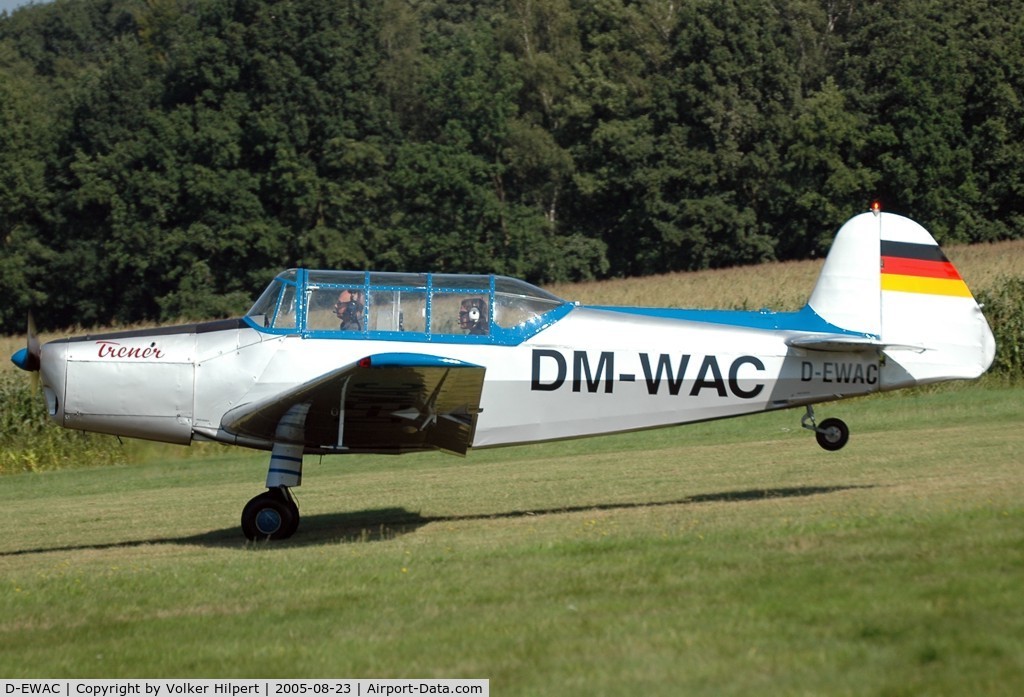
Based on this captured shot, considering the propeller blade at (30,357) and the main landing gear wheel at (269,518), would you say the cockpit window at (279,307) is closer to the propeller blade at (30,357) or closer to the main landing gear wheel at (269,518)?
the main landing gear wheel at (269,518)

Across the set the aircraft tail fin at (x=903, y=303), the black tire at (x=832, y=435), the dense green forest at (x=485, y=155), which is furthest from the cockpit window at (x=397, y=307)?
the dense green forest at (x=485, y=155)

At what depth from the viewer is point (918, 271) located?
10750 mm

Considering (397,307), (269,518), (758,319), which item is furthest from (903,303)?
(269,518)

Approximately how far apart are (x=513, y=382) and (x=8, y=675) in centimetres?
486

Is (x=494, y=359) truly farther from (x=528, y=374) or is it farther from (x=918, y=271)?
(x=918, y=271)

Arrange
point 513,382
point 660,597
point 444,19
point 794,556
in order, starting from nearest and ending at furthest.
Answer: point 660,597, point 794,556, point 513,382, point 444,19

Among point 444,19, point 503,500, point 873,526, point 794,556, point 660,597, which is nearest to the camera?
point 660,597

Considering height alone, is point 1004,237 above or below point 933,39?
below

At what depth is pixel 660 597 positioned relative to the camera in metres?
6.81

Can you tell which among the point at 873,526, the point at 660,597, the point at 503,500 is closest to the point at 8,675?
the point at 660,597

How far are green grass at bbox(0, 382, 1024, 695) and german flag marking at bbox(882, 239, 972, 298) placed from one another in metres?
1.64

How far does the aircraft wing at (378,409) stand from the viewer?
29.1 ft

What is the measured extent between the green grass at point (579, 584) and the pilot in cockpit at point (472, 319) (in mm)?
1568

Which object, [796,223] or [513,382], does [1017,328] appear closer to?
[513,382]
